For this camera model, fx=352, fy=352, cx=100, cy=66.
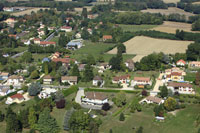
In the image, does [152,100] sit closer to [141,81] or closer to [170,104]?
[170,104]

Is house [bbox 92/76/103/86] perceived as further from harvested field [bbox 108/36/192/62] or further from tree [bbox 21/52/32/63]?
tree [bbox 21/52/32/63]

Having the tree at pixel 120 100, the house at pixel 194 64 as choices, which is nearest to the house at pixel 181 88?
the tree at pixel 120 100

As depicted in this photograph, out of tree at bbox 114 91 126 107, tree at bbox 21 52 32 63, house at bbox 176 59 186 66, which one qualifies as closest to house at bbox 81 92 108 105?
tree at bbox 114 91 126 107

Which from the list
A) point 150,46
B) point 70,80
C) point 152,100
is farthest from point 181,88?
point 150,46

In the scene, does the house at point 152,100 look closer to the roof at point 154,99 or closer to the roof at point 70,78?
the roof at point 154,99

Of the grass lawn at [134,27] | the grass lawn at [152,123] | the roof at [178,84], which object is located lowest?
the grass lawn at [152,123]
